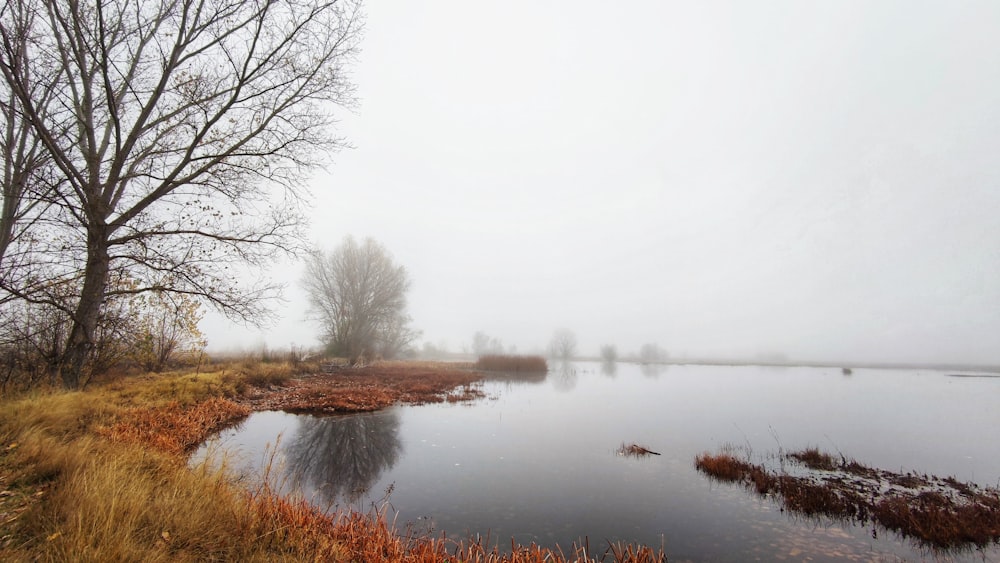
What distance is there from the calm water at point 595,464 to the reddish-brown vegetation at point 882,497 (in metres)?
0.45

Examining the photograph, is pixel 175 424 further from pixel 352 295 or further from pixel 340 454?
pixel 352 295

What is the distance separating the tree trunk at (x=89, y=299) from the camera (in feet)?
24.0

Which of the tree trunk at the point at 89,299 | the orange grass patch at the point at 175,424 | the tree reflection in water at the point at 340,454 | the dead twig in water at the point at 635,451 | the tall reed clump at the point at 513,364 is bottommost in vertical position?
the tall reed clump at the point at 513,364

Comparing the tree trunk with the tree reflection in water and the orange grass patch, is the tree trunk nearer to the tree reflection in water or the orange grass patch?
the orange grass patch

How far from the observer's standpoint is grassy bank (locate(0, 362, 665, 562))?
283 cm

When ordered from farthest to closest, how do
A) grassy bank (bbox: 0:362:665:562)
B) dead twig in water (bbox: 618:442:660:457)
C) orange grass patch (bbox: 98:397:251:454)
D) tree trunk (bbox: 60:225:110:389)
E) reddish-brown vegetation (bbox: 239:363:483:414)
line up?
reddish-brown vegetation (bbox: 239:363:483:414) → dead twig in water (bbox: 618:442:660:457) → tree trunk (bbox: 60:225:110:389) → orange grass patch (bbox: 98:397:251:454) → grassy bank (bbox: 0:362:665:562)

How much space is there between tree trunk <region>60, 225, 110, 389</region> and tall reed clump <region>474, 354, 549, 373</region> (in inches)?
1419

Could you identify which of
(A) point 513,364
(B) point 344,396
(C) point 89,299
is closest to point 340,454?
(C) point 89,299

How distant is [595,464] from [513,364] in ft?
111

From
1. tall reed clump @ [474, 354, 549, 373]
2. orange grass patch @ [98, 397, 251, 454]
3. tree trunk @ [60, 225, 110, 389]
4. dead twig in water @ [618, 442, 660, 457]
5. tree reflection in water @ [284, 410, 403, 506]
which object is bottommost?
tall reed clump @ [474, 354, 549, 373]

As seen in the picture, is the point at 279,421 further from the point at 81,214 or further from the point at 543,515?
the point at 543,515

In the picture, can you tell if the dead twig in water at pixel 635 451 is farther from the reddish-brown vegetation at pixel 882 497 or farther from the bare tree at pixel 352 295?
the bare tree at pixel 352 295

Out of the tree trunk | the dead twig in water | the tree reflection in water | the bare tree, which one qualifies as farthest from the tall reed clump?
the tree trunk

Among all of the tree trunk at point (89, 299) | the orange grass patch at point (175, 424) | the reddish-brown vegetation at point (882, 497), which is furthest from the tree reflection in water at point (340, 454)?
the reddish-brown vegetation at point (882, 497)
